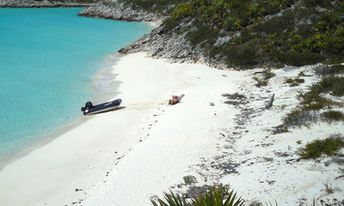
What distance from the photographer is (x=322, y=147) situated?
1432cm

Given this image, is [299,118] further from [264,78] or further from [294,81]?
[264,78]

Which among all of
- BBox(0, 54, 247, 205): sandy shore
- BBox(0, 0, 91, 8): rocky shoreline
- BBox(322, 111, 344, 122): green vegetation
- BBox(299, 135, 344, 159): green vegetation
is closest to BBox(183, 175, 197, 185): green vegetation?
BBox(0, 54, 247, 205): sandy shore

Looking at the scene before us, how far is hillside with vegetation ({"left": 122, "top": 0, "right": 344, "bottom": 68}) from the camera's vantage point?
32.9 m

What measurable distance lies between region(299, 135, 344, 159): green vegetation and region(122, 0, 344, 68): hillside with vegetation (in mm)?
16838

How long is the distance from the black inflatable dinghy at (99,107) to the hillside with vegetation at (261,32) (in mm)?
13080

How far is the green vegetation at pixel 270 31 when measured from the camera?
32781mm

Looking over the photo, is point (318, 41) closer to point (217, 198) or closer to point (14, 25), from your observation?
point (217, 198)

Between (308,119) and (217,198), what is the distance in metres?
11.3

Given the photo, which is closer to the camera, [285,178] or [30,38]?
[285,178]

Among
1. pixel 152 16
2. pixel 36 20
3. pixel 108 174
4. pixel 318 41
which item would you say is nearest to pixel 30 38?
pixel 36 20

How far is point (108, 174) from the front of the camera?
17.0 meters

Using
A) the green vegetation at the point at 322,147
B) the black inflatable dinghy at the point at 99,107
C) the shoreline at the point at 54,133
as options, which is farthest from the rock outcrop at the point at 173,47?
the green vegetation at the point at 322,147

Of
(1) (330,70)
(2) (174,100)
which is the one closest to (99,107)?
(2) (174,100)

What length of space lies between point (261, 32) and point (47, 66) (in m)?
21.9
